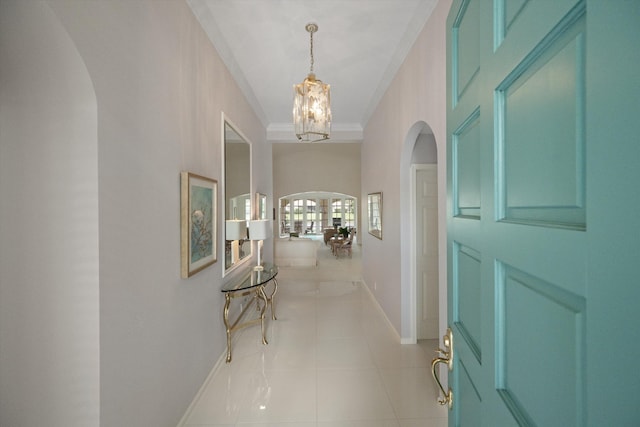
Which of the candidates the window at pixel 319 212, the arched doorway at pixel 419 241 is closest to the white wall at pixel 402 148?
the arched doorway at pixel 419 241

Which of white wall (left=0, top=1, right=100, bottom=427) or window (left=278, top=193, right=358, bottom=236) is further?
window (left=278, top=193, right=358, bottom=236)

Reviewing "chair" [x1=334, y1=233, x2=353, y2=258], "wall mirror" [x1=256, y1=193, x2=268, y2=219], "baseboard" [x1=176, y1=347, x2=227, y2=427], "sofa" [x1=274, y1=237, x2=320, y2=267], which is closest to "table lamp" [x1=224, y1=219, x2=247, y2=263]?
"baseboard" [x1=176, y1=347, x2=227, y2=427]

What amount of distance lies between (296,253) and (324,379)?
6.13 metres

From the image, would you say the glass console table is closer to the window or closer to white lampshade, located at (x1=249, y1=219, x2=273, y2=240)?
white lampshade, located at (x1=249, y1=219, x2=273, y2=240)

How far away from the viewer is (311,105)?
2.77m

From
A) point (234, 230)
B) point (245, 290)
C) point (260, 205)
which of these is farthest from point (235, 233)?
point (260, 205)

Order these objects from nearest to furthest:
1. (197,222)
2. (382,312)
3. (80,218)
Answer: (80,218)
(197,222)
(382,312)

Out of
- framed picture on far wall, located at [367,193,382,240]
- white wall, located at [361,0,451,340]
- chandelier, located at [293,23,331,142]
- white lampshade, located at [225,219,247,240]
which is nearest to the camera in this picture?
white wall, located at [361,0,451,340]

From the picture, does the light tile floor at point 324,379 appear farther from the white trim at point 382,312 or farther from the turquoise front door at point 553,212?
the turquoise front door at point 553,212

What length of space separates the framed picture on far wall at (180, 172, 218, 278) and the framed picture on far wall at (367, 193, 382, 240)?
2.55 m

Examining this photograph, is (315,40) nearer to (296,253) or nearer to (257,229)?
(257,229)

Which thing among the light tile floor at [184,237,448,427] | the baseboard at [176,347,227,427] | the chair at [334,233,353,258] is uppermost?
the chair at [334,233,353,258]

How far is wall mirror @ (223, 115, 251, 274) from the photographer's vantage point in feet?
10.6

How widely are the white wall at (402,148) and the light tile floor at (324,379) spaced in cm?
51
